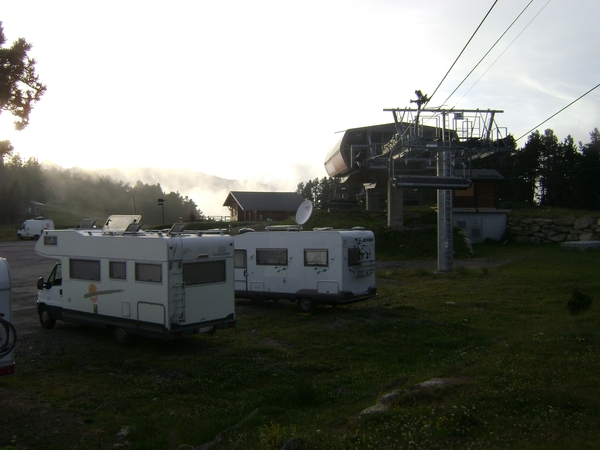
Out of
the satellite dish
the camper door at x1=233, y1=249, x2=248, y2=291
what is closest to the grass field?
the camper door at x1=233, y1=249, x2=248, y2=291

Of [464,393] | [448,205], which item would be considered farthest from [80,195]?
[464,393]

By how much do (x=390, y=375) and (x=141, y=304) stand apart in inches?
245

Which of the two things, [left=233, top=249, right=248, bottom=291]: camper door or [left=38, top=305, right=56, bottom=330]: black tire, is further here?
[left=233, top=249, right=248, bottom=291]: camper door

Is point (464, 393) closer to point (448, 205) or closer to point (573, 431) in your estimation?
point (573, 431)

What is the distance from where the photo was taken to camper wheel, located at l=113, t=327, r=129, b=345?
1309cm

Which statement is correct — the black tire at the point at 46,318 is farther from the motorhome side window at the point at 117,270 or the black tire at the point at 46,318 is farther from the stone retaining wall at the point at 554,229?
the stone retaining wall at the point at 554,229

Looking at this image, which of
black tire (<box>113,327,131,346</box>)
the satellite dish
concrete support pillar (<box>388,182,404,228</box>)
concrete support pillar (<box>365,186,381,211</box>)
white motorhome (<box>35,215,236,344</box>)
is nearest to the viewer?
white motorhome (<box>35,215,236,344</box>)

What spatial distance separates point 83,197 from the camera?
10181cm

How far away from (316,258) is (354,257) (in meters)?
1.26

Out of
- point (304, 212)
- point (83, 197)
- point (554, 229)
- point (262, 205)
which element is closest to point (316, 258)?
point (304, 212)

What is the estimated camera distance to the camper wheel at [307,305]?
17422 mm

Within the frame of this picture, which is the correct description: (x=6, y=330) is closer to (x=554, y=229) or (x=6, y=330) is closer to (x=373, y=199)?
(x=373, y=199)

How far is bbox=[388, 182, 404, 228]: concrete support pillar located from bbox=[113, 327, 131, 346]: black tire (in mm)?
25649

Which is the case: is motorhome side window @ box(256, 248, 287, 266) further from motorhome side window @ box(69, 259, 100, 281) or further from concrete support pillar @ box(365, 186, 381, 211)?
concrete support pillar @ box(365, 186, 381, 211)
